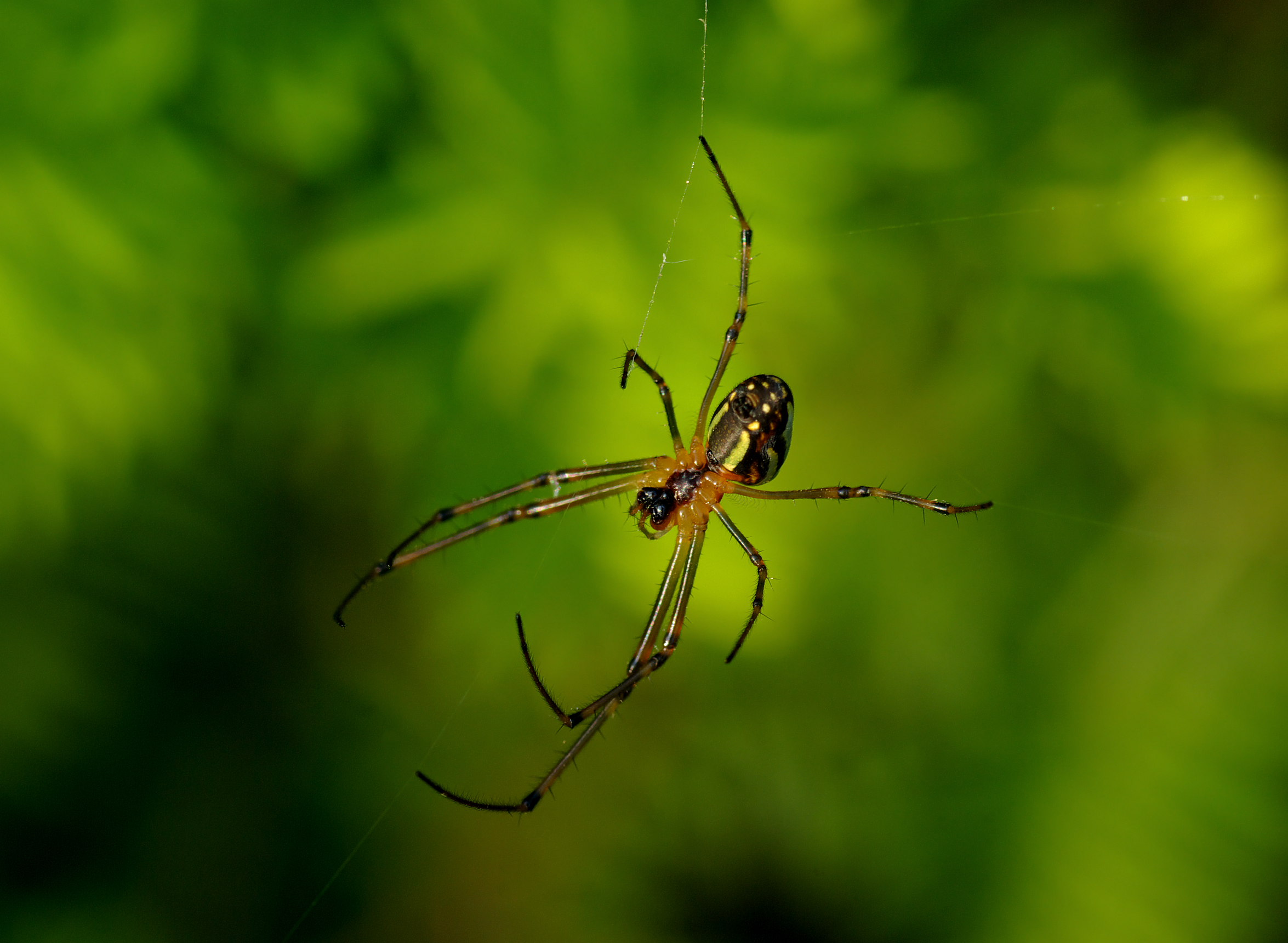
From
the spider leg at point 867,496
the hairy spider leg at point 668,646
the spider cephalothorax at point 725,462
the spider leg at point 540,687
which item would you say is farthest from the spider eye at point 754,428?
the spider leg at point 540,687

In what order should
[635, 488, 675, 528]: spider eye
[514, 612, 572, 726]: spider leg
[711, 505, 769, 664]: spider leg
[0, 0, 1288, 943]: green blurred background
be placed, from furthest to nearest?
[635, 488, 675, 528]: spider eye → [711, 505, 769, 664]: spider leg → [0, 0, 1288, 943]: green blurred background → [514, 612, 572, 726]: spider leg

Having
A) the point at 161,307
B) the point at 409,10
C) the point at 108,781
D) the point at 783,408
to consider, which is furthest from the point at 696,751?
the point at 409,10

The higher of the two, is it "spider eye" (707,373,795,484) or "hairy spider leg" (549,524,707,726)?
"spider eye" (707,373,795,484)

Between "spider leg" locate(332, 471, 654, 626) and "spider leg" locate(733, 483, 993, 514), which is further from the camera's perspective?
"spider leg" locate(733, 483, 993, 514)

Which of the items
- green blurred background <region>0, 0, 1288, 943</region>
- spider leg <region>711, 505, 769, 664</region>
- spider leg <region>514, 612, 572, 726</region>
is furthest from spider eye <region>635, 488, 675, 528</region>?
spider leg <region>514, 612, 572, 726</region>

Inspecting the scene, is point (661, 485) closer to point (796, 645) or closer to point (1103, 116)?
point (796, 645)

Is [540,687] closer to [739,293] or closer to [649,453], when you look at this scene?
[649,453]

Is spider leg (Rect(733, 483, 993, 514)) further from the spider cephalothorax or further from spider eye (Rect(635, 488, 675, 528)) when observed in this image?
spider eye (Rect(635, 488, 675, 528))

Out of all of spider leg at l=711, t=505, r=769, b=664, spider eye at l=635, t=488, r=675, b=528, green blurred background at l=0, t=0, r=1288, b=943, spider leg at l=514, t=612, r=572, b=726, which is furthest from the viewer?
spider eye at l=635, t=488, r=675, b=528
